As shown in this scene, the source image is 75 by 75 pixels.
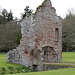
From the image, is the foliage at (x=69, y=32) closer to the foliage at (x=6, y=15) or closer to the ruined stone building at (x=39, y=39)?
the foliage at (x=6, y=15)

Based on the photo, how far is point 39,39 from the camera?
2377 centimetres

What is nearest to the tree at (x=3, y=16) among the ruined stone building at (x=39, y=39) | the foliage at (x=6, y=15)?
the foliage at (x=6, y=15)

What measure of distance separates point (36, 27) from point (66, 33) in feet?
102

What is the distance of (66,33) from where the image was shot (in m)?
53.9

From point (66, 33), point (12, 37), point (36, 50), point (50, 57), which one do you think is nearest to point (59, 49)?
point (50, 57)

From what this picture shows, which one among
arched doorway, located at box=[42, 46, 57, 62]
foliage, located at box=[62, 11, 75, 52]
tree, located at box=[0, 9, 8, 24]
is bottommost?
arched doorway, located at box=[42, 46, 57, 62]

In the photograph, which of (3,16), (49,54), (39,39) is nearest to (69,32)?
(3,16)

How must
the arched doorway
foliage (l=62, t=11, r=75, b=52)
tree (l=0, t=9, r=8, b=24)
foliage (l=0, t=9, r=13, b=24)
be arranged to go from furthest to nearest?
foliage (l=0, t=9, r=13, b=24)
tree (l=0, t=9, r=8, b=24)
foliage (l=62, t=11, r=75, b=52)
the arched doorway

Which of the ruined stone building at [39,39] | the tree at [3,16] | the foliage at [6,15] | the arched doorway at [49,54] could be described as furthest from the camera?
the foliage at [6,15]

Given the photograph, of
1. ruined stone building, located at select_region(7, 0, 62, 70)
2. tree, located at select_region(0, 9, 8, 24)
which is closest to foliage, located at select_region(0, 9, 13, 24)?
tree, located at select_region(0, 9, 8, 24)

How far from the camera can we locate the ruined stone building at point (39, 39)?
23281mm

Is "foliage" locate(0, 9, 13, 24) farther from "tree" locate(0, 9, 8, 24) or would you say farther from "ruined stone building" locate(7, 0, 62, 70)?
"ruined stone building" locate(7, 0, 62, 70)

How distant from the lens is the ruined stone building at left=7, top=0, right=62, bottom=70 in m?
23.3

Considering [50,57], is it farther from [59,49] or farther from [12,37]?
[12,37]
